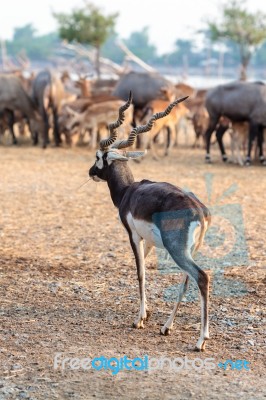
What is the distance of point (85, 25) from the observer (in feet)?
99.4

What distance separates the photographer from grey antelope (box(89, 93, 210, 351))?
218 inches

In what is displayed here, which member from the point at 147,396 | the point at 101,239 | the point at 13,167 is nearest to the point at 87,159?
the point at 13,167

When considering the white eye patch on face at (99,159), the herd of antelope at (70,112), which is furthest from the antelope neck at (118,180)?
the herd of antelope at (70,112)

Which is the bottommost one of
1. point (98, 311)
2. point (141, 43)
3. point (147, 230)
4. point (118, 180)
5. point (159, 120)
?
point (141, 43)

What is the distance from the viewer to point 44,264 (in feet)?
26.2

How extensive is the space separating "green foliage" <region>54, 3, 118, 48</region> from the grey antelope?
2449 cm

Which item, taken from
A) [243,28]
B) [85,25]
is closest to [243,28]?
[243,28]

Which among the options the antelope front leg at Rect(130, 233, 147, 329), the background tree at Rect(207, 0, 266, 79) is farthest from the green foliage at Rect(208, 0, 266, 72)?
the antelope front leg at Rect(130, 233, 147, 329)

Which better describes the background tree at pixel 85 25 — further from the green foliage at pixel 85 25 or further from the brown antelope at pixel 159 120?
the brown antelope at pixel 159 120

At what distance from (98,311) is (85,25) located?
25.0 metres

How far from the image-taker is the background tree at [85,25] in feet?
99.2

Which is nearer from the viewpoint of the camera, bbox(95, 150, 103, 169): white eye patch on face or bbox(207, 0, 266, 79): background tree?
bbox(95, 150, 103, 169): white eye patch on face

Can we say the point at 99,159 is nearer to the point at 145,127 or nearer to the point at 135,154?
the point at 135,154

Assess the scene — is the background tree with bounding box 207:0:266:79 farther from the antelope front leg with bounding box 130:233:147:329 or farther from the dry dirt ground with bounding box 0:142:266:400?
the antelope front leg with bounding box 130:233:147:329
